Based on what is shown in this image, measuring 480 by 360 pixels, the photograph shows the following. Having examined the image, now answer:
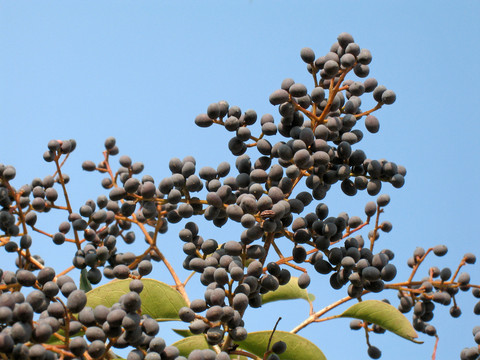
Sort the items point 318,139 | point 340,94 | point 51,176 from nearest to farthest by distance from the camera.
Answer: point 318,139, point 340,94, point 51,176

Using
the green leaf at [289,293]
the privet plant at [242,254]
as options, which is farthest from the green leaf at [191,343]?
the green leaf at [289,293]

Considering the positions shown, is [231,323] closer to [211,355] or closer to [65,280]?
[211,355]

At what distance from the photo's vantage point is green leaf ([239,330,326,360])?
1.82 meters

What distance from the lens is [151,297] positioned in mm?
2039

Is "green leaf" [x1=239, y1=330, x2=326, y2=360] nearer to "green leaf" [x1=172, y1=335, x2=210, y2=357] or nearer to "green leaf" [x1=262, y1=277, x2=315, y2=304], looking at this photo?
"green leaf" [x1=172, y1=335, x2=210, y2=357]

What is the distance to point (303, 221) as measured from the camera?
5.85ft

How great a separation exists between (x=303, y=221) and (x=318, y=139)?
0.25m

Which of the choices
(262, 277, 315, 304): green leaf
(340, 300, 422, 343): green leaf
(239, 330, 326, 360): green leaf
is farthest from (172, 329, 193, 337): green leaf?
(340, 300, 422, 343): green leaf

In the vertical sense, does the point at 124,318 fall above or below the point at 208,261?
below

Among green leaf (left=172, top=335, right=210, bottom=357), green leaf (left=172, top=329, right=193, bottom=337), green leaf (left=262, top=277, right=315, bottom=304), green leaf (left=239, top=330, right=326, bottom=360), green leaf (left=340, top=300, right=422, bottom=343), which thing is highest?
green leaf (left=262, top=277, right=315, bottom=304)

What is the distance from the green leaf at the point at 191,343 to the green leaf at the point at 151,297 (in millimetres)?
331

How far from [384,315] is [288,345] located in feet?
1.35

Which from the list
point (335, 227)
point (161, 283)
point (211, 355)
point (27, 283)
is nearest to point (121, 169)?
point (161, 283)

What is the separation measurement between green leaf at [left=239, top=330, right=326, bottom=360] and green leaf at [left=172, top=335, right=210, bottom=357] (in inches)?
6.7
